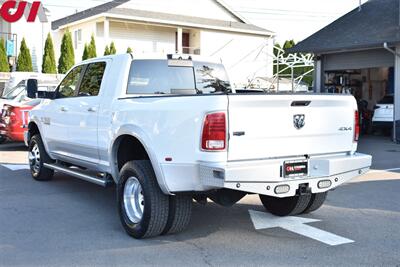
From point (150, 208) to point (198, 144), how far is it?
0.96 m

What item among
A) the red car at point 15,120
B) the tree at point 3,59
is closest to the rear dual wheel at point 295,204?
the red car at point 15,120

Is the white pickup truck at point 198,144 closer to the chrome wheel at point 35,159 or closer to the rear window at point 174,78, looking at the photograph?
the rear window at point 174,78

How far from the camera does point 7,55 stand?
29219 mm

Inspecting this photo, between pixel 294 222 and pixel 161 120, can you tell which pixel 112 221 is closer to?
pixel 161 120

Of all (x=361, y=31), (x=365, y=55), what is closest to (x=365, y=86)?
(x=365, y=55)

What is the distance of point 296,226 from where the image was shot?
6.22 meters

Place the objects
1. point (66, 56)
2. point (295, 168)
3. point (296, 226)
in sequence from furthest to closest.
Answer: point (66, 56), point (296, 226), point (295, 168)

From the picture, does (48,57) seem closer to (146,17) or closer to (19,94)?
(146,17)

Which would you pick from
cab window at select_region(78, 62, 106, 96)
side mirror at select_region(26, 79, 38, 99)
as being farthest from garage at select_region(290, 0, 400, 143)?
side mirror at select_region(26, 79, 38, 99)

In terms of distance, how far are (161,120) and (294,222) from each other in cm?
228

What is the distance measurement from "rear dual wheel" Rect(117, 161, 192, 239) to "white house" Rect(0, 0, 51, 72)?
25.7m

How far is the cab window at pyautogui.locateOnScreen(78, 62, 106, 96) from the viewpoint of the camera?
6.99 metres

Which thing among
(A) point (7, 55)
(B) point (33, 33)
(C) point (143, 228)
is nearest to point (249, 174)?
(C) point (143, 228)

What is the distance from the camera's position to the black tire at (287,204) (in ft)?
21.2
